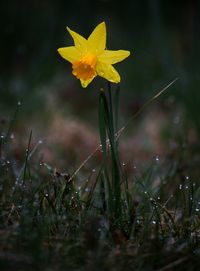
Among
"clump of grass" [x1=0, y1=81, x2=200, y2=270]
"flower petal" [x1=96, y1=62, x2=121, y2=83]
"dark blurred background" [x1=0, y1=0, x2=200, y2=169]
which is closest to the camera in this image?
"clump of grass" [x1=0, y1=81, x2=200, y2=270]

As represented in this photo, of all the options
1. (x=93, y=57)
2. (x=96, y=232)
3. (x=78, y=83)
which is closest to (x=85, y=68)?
(x=93, y=57)

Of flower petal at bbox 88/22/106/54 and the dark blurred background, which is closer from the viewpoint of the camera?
flower petal at bbox 88/22/106/54

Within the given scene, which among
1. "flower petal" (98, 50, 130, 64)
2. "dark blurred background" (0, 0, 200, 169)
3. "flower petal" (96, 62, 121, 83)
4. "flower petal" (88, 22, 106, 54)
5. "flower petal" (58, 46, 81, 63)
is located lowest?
"flower petal" (96, 62, 121, 83)

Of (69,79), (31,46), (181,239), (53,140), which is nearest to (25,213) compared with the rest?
(181,239)

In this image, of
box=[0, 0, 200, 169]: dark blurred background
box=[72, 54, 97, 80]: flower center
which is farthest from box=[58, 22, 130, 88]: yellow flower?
box=[0, 0, 200, 169]: dark blurred background

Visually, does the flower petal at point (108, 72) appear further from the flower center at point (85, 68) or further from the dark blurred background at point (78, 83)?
the dark blurred background at point (78, 83)

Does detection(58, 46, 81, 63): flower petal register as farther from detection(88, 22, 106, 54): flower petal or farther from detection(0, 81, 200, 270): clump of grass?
detection(0, 81, 200, 270): clump of grass

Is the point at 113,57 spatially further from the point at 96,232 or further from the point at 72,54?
the point at 96,232
